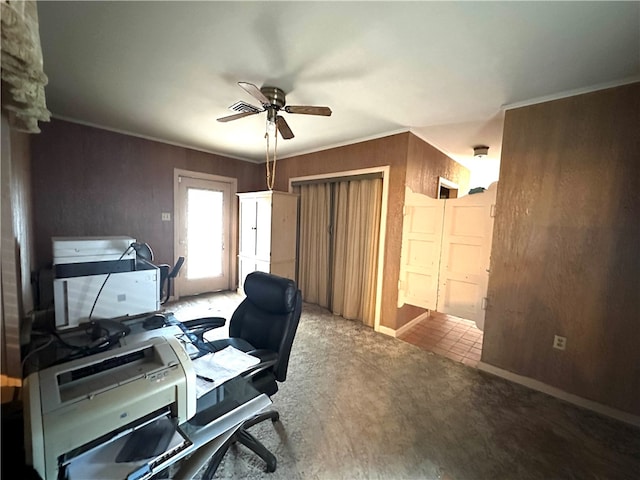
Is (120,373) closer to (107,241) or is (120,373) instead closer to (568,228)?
(107,241)

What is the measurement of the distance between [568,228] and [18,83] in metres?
3.10

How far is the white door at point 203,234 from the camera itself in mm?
4051

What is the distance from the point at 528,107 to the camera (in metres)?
2.21

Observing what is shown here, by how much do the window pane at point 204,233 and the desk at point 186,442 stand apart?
10.6ft

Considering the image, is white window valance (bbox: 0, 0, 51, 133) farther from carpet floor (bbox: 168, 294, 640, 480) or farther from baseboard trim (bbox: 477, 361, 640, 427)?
baseboard trim (bbox: 477, 361, 640, 427)

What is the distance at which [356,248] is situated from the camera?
11.5 feet

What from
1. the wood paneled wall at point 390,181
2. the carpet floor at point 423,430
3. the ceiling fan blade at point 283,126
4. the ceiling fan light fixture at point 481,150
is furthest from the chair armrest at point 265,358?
the ceiling fan light fixture at point 481,150

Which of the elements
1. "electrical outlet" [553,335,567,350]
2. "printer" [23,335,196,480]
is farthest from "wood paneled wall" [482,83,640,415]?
"printer" [23,335,196,480]

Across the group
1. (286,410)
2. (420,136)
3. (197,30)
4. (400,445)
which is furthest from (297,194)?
(400,445)

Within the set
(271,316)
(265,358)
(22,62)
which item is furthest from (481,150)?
(22,62)

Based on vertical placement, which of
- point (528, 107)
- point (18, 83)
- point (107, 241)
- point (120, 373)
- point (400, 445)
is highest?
point (528, 107)

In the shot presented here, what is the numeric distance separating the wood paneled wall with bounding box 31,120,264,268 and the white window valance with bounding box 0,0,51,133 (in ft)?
9.94

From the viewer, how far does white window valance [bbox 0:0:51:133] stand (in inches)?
22.7

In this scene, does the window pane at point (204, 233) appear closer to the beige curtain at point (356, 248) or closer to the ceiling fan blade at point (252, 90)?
the beige curtain at point (356, 248)
